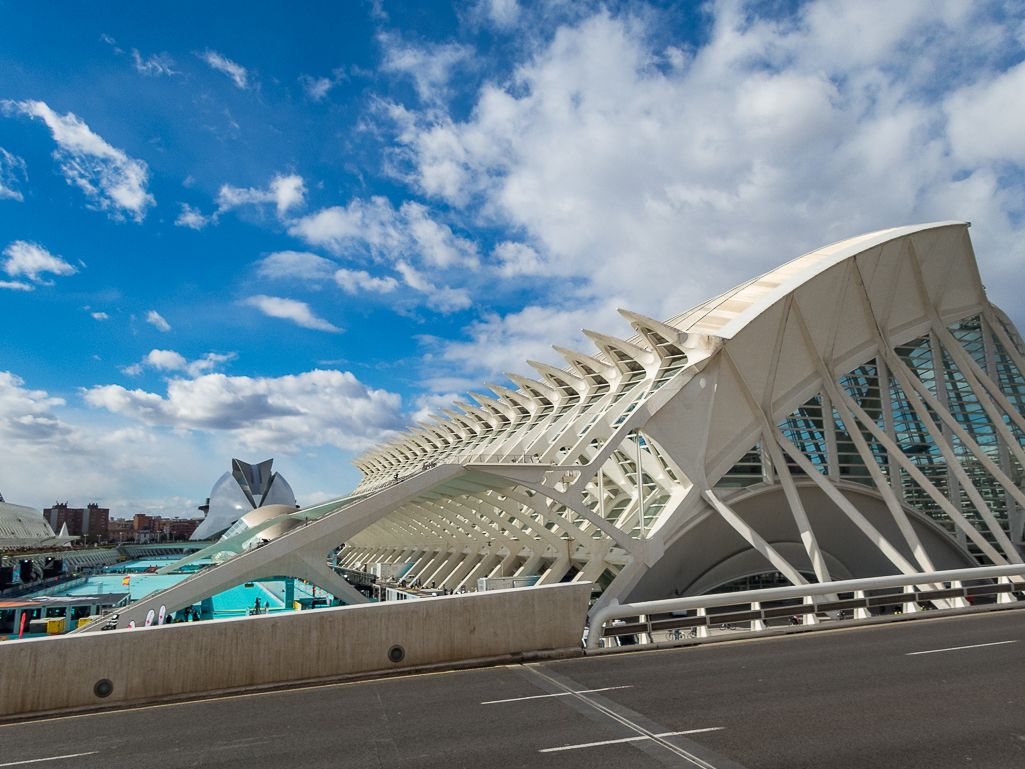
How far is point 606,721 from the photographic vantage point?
7.31 metres

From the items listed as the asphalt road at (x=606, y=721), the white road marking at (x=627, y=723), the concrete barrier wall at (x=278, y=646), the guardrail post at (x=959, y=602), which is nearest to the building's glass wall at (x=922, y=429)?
the guardrail post at (x=959, y=602)

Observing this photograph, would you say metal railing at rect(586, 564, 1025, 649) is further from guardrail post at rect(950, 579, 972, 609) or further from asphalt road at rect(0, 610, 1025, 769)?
asphalt road at rect(0, 610, 1025, 769)

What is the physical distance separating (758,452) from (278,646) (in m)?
19.8

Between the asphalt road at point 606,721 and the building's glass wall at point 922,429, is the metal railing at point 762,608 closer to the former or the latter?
the asphalt road at point 606,721

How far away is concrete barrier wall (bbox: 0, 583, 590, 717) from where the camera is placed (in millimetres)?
8555

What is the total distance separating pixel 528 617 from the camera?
11.0 m

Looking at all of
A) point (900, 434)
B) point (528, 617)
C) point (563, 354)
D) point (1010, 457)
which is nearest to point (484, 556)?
point (563, 354)

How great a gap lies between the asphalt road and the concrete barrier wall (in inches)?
14.2

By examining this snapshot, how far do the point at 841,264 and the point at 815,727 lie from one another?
2083cm

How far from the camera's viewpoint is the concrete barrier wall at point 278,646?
855 centimetres

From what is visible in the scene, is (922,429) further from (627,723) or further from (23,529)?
(23,529)

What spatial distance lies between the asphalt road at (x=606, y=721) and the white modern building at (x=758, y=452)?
9.34 meters

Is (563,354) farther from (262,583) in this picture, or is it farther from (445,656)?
(262,583)

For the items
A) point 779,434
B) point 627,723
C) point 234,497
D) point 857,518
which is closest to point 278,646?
point 627,723
